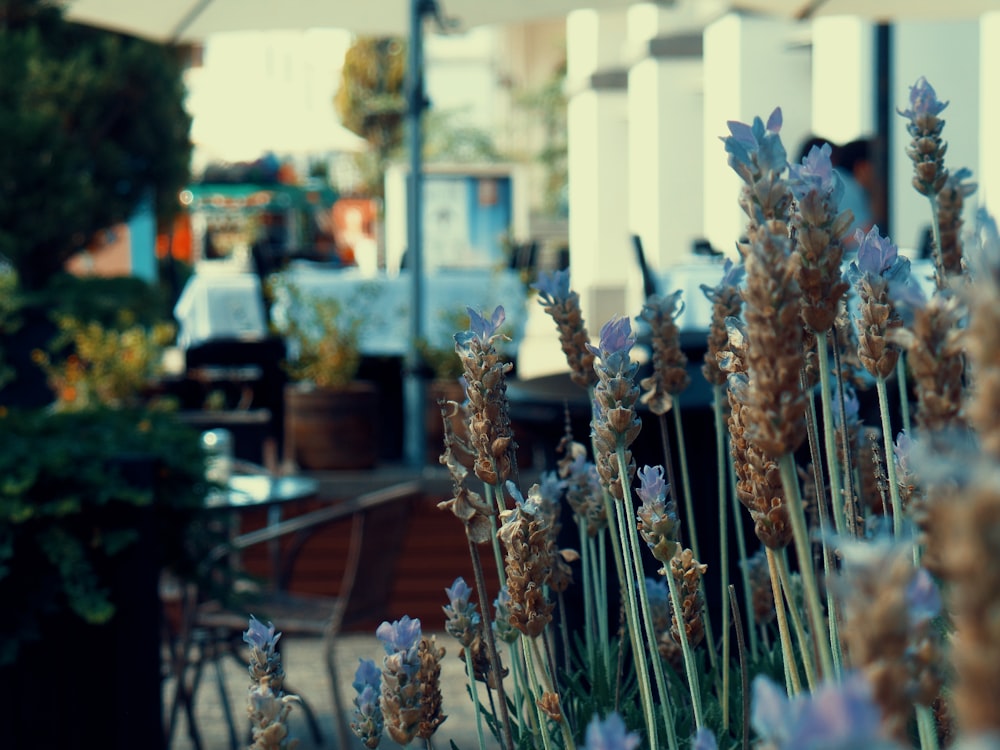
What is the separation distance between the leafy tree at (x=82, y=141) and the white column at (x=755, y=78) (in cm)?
360

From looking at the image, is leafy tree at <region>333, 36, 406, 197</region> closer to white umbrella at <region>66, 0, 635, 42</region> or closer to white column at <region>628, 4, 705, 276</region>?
white column at <region>628, 4, 705, 276</region>

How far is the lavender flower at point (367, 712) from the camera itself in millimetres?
908

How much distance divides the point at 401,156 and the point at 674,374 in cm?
2358

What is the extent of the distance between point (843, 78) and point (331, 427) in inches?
185

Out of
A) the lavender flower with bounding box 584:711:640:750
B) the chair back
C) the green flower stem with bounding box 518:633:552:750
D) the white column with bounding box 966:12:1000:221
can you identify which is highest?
the white column with bounding box 966:12:1000:221

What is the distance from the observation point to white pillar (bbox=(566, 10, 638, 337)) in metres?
13.8

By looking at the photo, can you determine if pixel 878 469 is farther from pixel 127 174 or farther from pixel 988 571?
pixel 127 174

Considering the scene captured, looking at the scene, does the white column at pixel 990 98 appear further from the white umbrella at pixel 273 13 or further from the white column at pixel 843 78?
the white column at pixel 843 78

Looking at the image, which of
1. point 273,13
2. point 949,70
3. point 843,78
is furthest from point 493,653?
point 843,78

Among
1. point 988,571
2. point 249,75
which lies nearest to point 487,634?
point 988,571

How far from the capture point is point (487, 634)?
96 cm

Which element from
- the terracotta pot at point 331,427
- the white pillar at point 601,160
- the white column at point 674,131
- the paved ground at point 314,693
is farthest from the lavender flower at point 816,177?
the white pillar at point 601,160

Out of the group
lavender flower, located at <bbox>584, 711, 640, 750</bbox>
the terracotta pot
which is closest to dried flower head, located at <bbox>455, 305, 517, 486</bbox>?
lavender flower, located at <bbox>584, 711, 640, 750</bbox>

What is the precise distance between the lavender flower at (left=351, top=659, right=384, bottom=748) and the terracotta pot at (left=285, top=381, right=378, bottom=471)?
536 cm
